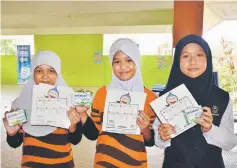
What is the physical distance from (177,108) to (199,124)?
0.49 ft

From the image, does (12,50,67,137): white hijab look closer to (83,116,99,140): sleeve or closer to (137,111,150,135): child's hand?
(83,116,99,140): sleeve

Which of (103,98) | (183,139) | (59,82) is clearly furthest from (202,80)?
(59,82)

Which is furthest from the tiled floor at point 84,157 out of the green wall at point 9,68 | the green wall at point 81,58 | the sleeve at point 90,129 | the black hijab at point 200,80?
the green wall at point 9,68

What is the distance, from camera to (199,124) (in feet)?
5.32

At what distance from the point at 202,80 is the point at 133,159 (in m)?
0.63

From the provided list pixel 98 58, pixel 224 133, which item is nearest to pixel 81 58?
pixel 98 58

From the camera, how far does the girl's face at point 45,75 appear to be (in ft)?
6.03

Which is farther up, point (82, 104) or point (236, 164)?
point (82, 104)

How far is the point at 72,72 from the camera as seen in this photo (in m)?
13.6

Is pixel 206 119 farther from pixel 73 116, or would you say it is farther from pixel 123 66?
pixel 73 116

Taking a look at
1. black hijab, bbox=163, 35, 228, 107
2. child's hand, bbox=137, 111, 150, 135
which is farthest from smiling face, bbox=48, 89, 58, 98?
black hijab, bbox=163, 35, 228, 107

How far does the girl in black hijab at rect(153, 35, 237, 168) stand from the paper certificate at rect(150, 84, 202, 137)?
0.15 feet

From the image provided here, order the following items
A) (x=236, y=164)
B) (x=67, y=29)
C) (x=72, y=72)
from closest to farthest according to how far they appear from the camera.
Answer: (x=236, y=164)
(x=67, y=29)
(x=72, y=72)

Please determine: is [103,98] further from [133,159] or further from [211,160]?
[211,160]
